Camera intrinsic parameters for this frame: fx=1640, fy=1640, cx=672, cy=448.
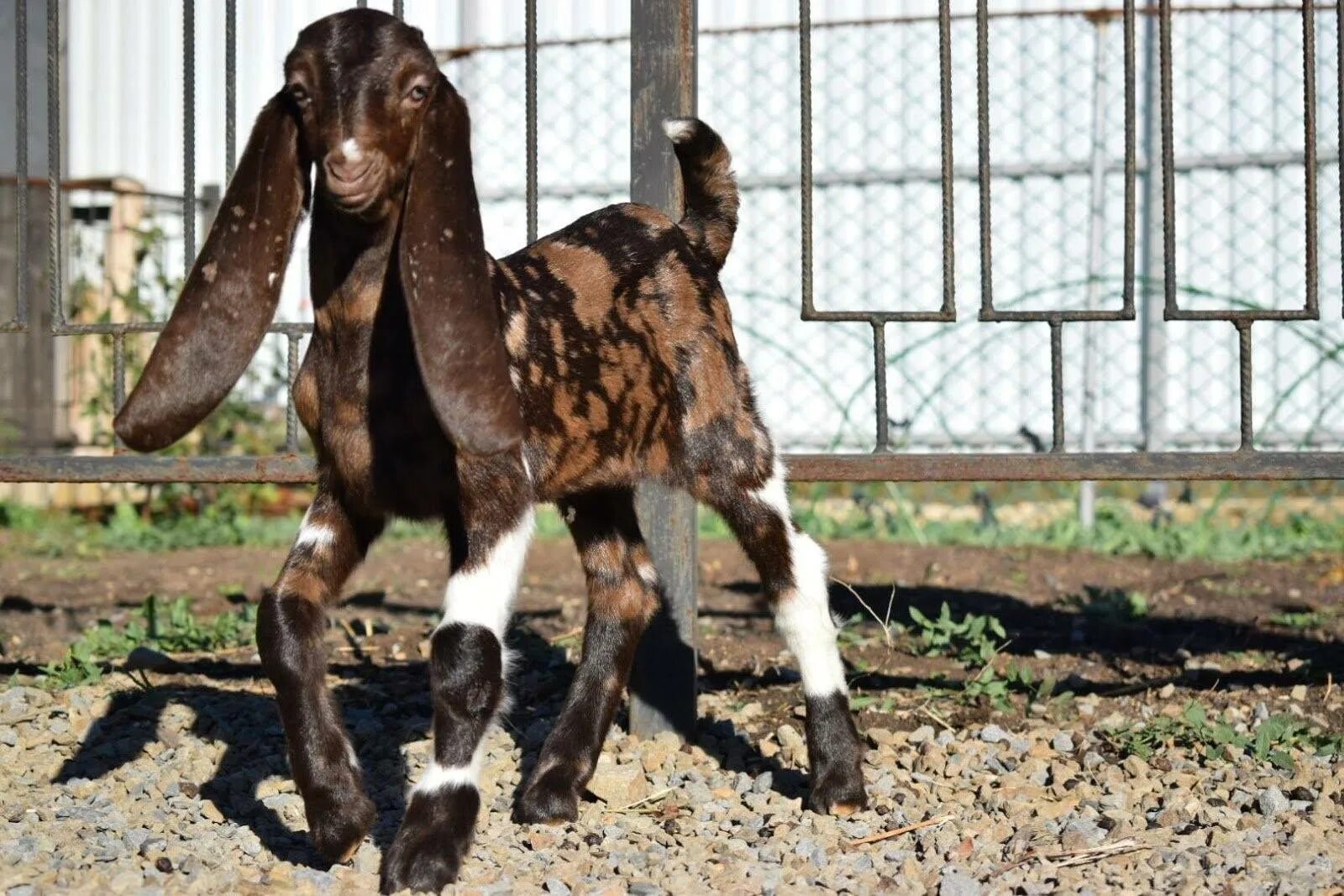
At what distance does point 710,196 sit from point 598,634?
3.85ft

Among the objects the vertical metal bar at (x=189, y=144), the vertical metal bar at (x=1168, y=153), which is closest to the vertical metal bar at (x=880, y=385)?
the vertical metal bar at (x=1168, y=153)

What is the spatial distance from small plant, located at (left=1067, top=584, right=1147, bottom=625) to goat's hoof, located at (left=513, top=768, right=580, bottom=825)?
8.56 ft

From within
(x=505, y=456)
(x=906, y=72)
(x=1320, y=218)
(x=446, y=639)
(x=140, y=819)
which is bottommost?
(x=140, y=819)

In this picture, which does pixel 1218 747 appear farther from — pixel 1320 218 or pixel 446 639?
pixel 1320 218

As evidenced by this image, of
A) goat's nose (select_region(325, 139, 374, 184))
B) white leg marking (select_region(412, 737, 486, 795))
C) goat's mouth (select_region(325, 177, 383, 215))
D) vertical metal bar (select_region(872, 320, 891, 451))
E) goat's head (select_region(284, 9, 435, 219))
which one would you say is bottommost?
white leg marking (select_region(412, 737, 486, 795))

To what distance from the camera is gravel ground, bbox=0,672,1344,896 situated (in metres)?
3.27

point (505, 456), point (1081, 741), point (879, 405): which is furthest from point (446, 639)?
point (1081, 741)

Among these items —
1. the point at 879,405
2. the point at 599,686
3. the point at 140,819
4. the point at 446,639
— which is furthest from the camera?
the point at 879,405

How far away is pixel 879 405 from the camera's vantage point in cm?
441

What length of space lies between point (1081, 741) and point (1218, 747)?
0.35m

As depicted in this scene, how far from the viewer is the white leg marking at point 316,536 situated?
3482 mm

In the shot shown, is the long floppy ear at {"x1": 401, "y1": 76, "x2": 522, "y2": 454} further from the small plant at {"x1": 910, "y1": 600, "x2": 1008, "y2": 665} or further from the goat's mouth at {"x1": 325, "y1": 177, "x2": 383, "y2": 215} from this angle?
the small plant at {"x1": 910, "y1": 600, "x2": 1008, "y2": 665}

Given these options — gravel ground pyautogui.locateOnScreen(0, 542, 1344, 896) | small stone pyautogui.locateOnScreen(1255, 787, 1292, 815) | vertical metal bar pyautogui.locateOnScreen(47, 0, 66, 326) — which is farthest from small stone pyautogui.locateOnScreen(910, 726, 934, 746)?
vertical metal bar pyautogui.locateOnScreen(47, 0, 66, 326)

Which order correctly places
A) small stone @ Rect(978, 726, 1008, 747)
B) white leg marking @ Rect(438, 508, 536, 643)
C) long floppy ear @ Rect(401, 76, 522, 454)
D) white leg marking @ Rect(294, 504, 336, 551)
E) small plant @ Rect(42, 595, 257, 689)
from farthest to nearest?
1. small plant @ Rect(42, 595, 257, 689)
2. small stone @ Rect(978, 726, 1008, 747)
3. white leg marking @ Rect(294, 504, 336, 551)
4. white leg marking @ Rect(438, 508, 536, 643)
5. long floppy ear @ Rect(401, 76, 522, 454)
